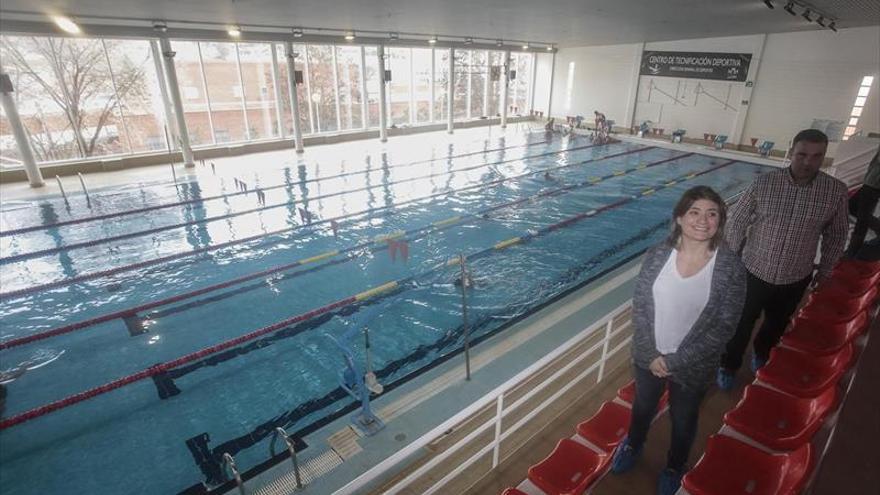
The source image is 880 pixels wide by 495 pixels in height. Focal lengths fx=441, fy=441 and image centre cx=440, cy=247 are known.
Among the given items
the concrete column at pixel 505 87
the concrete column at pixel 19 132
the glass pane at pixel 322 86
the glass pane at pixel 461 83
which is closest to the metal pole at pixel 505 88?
the concrete column at pixel 505 87

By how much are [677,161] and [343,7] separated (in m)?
10.5

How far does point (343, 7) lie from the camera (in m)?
8.13

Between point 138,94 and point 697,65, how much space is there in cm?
1825

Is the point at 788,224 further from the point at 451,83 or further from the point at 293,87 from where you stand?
the point at 451,83

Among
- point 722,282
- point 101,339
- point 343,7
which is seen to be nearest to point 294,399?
point 101,339

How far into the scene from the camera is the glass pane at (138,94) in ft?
40.2

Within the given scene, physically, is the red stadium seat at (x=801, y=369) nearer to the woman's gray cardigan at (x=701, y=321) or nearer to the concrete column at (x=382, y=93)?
the woman's gray cardigan at (x=701, y=321)

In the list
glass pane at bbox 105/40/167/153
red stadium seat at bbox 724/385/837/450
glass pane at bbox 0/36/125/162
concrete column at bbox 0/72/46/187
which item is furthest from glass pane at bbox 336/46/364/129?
red stadium seat at bbox 724/385/837/450

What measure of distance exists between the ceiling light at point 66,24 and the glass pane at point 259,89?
525 centimetres

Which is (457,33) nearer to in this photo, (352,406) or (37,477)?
(352,406)

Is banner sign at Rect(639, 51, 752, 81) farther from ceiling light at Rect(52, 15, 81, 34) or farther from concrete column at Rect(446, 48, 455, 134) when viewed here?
ceiling light at Rect(52, 15, 81, 34)

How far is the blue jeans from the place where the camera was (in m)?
1.97

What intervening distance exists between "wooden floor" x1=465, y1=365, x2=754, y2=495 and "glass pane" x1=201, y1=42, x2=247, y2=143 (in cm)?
1476

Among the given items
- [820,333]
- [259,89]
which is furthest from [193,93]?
[820,333]
